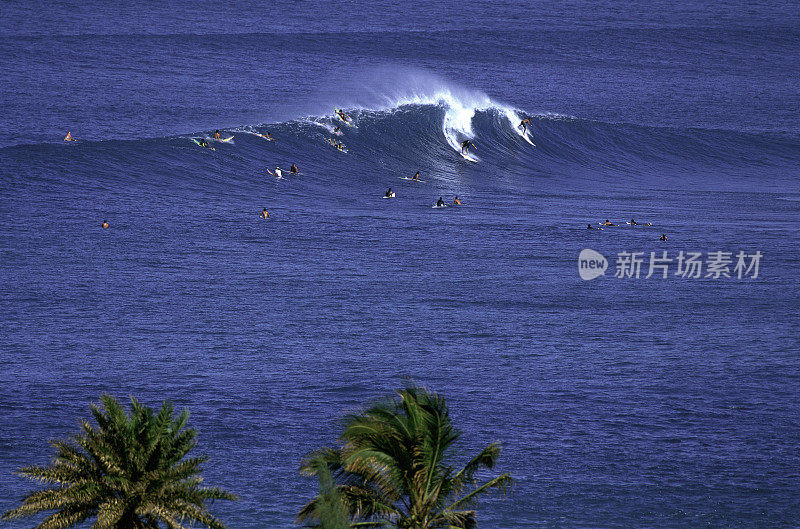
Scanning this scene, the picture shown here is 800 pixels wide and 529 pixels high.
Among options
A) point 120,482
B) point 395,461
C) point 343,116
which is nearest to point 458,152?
point 343,116

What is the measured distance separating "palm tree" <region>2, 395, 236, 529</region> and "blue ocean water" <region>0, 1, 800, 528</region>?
9.49 meters

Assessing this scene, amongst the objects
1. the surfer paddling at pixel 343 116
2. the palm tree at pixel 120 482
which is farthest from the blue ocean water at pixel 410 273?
the palm tree at pixel 120 482

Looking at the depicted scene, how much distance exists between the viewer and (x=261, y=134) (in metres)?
75.3

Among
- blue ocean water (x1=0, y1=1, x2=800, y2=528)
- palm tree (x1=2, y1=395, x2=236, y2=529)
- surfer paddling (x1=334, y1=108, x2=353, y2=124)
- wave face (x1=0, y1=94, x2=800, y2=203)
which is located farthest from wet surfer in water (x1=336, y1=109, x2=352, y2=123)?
palm tree (x1=2, y1=395, x2=236, y2=529)

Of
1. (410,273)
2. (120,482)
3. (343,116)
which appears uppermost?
(343,116)

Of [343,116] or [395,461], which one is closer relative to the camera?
[395,461]

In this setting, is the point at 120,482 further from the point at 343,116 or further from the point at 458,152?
the point at 343,116

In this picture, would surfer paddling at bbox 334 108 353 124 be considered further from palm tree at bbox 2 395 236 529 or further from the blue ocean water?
palm tree at bbox 2 395 236 529

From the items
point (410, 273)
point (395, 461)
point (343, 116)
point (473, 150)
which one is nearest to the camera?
point (395, 461)

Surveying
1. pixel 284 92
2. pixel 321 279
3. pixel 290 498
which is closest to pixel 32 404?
pixel 290 498

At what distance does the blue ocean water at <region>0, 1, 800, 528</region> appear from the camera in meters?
30.8

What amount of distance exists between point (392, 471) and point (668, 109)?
9063 cm

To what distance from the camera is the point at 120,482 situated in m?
16.8

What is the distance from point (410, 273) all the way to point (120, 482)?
32310 mm
